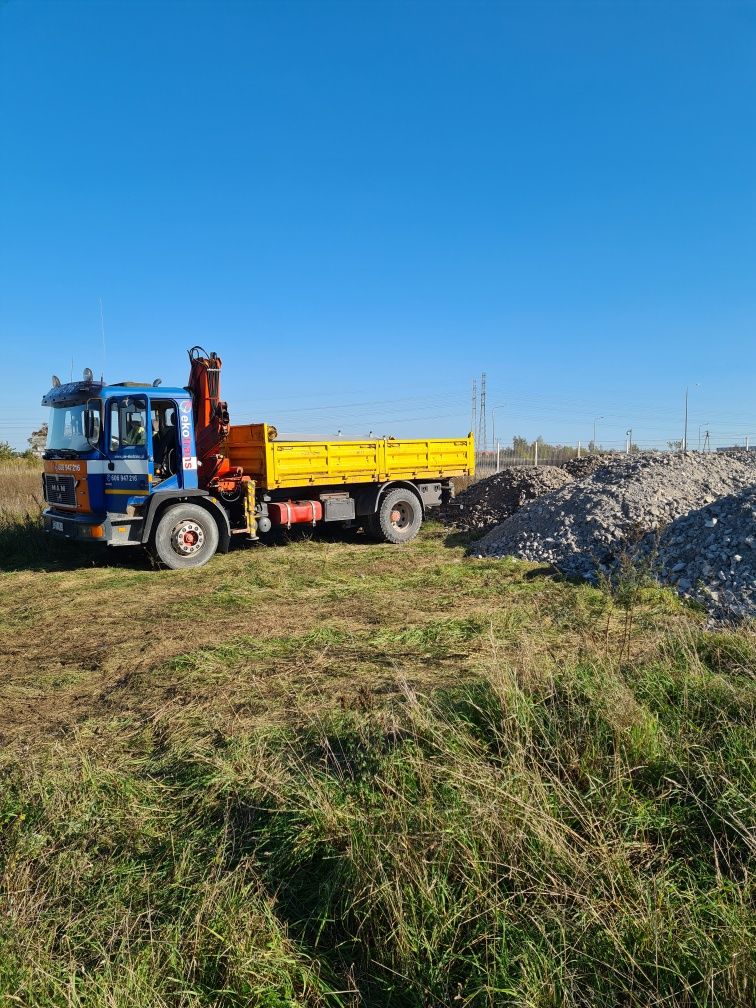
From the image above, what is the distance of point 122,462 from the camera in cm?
1036

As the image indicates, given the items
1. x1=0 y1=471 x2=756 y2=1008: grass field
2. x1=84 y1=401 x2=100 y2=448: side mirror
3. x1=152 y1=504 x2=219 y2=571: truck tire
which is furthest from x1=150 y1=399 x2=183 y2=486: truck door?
x1=0 y1=471 x2=756 y2=1008: grass field

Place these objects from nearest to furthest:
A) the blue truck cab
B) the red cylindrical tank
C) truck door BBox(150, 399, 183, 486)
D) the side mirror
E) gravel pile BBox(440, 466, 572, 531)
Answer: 1. the blue truck cab
2. the side mirror
3. truck door BBox(150, 399, 183, 486)
4. the red cylindrical tank
5. gravel pile BBox(440, 466, 572, 531)

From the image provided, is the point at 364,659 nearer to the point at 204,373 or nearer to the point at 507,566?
the point at 507,566

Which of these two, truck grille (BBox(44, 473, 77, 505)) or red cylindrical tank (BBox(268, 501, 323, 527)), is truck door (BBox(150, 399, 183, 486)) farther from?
red cylindrical tank (BBox(268, 501, 323, 527))

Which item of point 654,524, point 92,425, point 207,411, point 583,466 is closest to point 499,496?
point 583,466

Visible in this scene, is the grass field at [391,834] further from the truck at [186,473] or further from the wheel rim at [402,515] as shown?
the wheel rim at [402,515]

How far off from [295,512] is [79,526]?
3.67 metres

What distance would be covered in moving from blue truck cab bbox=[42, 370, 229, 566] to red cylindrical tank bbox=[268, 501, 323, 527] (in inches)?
53.6

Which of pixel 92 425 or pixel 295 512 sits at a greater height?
pixel 92 425

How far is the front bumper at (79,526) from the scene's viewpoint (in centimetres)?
1005

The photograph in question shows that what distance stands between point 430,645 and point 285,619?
196 centimetres

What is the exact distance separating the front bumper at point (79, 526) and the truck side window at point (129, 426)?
1144 mm

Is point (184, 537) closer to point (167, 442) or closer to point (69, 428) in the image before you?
point (167, 442)

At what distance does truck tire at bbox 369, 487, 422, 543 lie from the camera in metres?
13.6
